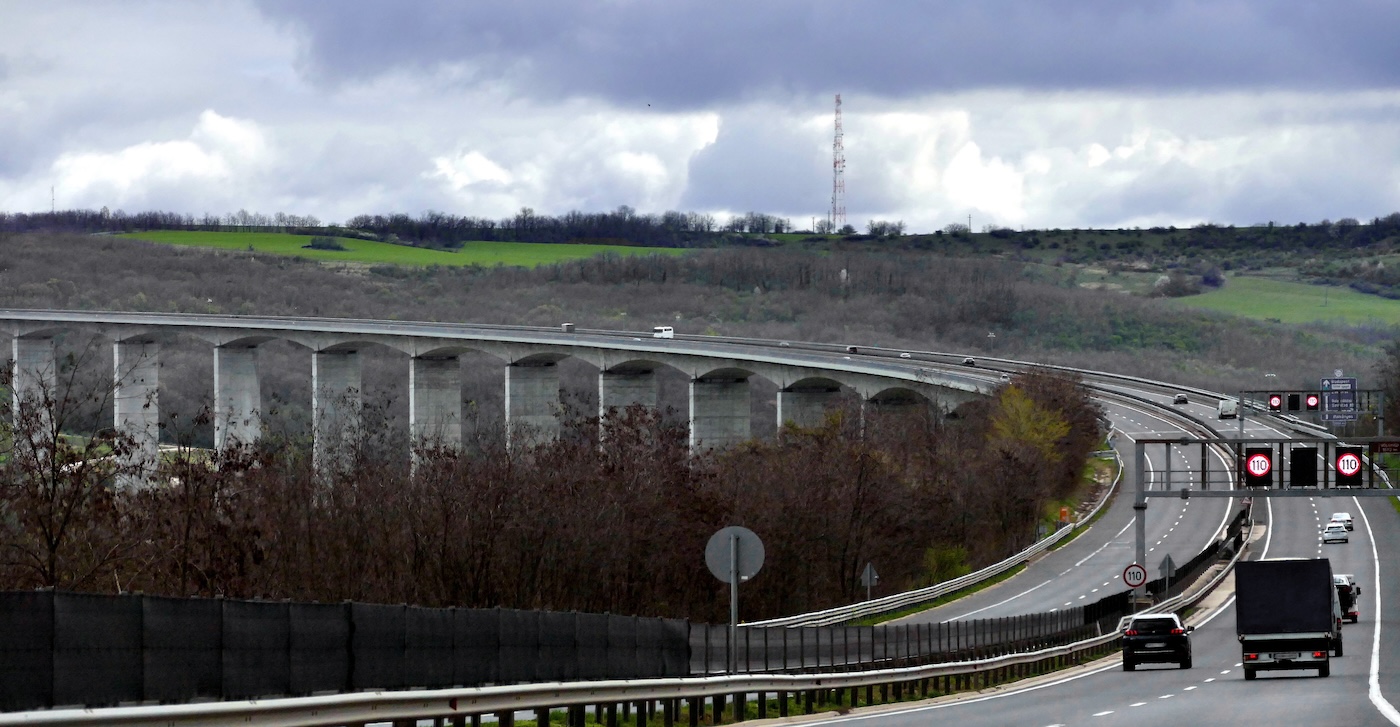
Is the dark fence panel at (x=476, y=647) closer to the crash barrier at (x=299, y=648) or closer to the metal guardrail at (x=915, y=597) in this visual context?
the crash barrier at (x=299, y=648)

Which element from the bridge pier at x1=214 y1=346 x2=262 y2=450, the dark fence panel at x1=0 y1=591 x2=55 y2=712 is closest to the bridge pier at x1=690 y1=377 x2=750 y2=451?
the bridge pier at x1=214 y1=346 x2=262 y2=450

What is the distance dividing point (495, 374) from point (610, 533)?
384 feet

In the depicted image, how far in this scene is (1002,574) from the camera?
250ft

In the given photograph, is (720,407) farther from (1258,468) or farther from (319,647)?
(319,647)

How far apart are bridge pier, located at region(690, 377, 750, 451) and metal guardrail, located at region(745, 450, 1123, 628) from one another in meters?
32.2

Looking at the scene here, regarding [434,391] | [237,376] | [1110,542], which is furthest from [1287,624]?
[237,376]

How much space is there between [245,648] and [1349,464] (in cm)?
4540

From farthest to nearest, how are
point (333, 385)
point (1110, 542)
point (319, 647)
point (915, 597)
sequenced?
point (333, 385) < point (1110, 542) < point (915, 597) < point (319, 647)

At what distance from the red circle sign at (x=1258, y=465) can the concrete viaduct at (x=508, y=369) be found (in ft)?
184

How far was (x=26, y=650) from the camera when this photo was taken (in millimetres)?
11148

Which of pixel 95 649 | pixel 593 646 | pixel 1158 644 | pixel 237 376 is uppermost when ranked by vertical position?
pixel 95 649

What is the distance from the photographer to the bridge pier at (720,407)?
119938mm

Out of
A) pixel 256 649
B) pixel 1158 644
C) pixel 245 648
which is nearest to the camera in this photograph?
pixel 245 648

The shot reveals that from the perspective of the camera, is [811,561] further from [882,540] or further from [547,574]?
[547,574]
